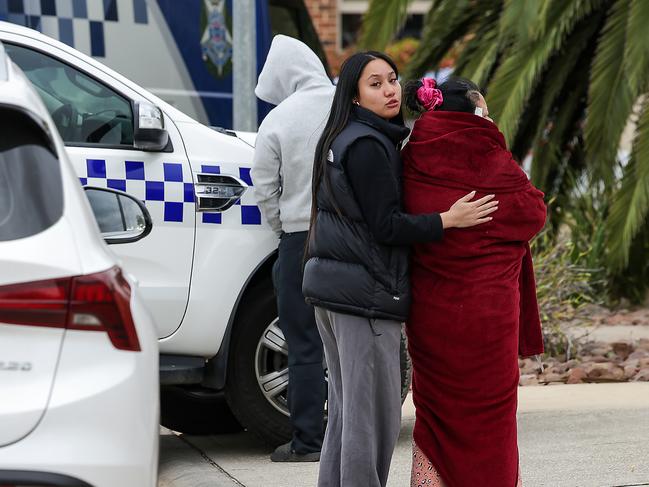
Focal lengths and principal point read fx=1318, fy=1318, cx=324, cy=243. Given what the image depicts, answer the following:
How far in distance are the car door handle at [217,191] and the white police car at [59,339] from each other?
96.4 inches

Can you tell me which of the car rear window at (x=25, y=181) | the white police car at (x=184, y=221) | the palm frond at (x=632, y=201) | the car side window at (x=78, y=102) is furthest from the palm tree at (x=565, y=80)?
the car rear window at (x=25, y=181)

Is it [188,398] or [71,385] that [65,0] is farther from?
[71,385]

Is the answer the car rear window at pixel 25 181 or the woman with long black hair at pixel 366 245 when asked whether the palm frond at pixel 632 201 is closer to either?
the woman with long black hair at pixel 366 245

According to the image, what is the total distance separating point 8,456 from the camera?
2701 mm

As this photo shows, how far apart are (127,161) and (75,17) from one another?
2482mm

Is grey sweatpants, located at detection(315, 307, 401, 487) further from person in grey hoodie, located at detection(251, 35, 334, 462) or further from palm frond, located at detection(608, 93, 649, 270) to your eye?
palm frond, located at detection(608, 93, 649, 270)

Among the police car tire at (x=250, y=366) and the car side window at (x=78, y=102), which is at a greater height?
the car side window at (x=78, y=102)

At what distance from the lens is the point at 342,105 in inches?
162

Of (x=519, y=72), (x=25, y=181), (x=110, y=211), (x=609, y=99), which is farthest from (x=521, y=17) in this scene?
(x=25, y=181)

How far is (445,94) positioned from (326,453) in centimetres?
121

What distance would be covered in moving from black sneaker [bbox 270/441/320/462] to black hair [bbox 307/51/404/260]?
1.57m

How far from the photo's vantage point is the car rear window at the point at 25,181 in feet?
9.25

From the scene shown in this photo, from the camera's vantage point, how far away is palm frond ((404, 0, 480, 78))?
10.6m

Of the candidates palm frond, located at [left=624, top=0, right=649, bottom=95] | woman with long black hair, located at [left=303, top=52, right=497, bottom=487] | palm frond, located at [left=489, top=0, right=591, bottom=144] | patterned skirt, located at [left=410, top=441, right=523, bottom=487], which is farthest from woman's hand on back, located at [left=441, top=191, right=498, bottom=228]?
palm frond, located at [left=489, top=0, right=591, bottom=144]
